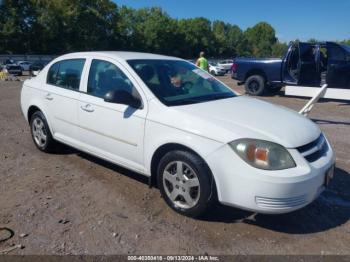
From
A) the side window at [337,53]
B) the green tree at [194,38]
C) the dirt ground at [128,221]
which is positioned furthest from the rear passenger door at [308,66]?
the green tree at [194,38]

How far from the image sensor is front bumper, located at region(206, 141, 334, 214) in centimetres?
320

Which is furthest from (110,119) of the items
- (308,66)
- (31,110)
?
(308,66)

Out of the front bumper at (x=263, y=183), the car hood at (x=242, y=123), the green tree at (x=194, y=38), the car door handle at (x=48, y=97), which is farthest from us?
the green tree at (x=194, y=38)

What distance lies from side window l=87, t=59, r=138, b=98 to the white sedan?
0.04 ft

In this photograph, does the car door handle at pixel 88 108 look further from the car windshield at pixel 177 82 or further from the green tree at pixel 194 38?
the green tree at pixel 194 38

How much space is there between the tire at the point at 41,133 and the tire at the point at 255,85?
34.1ft

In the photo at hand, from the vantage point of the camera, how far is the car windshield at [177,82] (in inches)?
162

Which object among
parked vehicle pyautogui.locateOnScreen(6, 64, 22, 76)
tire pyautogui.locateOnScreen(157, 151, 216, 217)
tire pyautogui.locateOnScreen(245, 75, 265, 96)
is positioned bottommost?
parked vehicle pyautogui.locateOnScreen(6, 64, 22, 76)

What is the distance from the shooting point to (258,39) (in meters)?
121

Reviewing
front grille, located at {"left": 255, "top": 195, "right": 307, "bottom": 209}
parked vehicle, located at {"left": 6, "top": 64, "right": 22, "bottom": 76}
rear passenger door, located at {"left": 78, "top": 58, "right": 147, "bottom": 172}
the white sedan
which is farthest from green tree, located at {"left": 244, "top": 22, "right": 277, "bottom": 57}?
front grille, located at {"left": 255, "top": 195, "right": 307, "bottom": 209}

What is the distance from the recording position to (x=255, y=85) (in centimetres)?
1474

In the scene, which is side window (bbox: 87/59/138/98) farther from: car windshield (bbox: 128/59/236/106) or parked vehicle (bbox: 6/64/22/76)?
parked vehicle (bbox: 6/64/22/76)

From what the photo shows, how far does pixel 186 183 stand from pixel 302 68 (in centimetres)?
1063

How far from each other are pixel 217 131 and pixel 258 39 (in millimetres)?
124331
